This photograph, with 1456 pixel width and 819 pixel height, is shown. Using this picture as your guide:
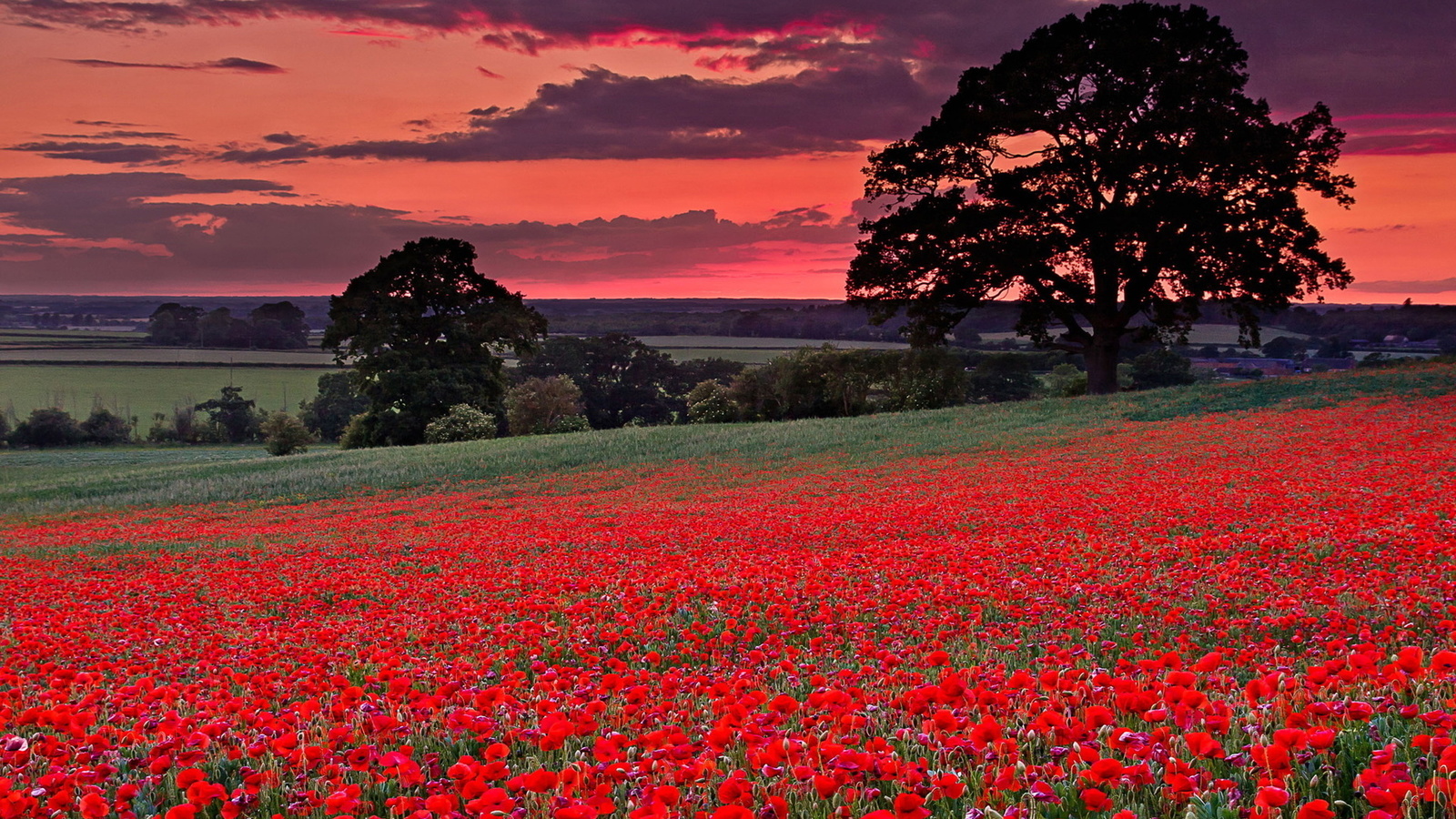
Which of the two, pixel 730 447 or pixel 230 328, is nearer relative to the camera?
pixel 730 447

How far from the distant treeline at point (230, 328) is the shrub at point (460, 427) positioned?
309 feet

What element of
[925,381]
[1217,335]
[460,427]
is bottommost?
[460,427]

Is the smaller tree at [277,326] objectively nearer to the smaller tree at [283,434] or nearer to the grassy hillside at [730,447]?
the smaller tree at [283,434]

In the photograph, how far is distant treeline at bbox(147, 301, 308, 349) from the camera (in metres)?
129

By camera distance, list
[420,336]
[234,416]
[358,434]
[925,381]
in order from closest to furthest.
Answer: [925,381]
[420,336]
[358,434]
[234,416]

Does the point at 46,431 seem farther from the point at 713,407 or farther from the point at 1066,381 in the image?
the point at 1066,381

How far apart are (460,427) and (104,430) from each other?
51.2 meters

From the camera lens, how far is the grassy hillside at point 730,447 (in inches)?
1125

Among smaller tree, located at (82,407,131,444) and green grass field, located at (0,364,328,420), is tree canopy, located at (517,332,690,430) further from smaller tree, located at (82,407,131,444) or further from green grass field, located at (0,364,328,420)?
smaller tree, located at (82,407,131,444)

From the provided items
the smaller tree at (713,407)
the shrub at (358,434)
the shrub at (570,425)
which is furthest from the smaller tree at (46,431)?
the smaller tree at (713,407)

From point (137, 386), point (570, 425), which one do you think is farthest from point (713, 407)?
point (137, 386)

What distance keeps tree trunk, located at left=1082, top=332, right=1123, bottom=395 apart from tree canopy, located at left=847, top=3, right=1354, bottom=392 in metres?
0.12

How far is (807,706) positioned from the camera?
4.09m

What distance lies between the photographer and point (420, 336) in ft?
170
